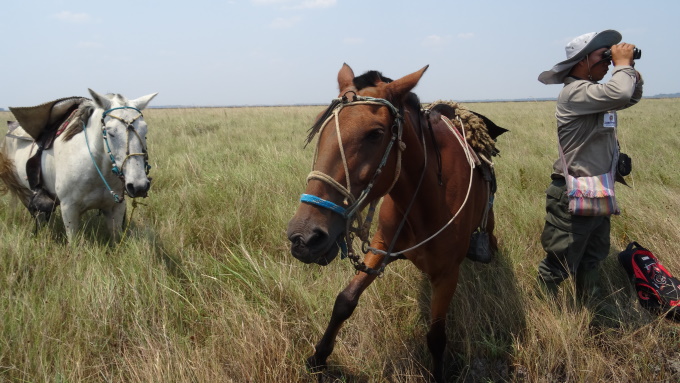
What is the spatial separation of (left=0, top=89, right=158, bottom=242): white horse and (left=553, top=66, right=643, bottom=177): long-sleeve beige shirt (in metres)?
3.21

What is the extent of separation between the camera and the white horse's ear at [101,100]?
10.7 feet

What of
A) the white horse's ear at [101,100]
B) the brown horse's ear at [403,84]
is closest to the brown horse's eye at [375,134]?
the brown horse's ear at [403,84]

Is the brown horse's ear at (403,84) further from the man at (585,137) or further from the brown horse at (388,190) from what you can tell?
the man at (585,137)

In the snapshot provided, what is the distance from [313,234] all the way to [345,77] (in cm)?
95

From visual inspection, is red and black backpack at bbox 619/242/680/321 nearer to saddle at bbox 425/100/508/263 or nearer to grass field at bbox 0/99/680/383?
grass field at bbox 0/99/680/383

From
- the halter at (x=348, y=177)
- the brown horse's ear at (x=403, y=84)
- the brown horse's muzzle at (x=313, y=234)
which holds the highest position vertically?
the brown horse's ear at (x=403, y=84)

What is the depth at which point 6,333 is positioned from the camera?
216 centimetres

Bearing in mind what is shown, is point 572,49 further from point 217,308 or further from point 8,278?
point 8,278

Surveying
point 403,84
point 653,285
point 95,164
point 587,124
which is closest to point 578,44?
point 587,124

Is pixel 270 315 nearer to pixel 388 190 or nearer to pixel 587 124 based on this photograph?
pixel 388 190

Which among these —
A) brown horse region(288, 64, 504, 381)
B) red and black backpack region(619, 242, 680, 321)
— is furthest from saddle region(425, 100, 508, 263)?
red and black backpack region(619, 242, 680, 321)

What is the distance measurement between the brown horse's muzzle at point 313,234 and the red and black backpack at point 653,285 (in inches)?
101

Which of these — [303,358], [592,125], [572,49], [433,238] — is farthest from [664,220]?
[303,358]

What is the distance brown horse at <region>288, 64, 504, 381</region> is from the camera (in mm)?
1520
